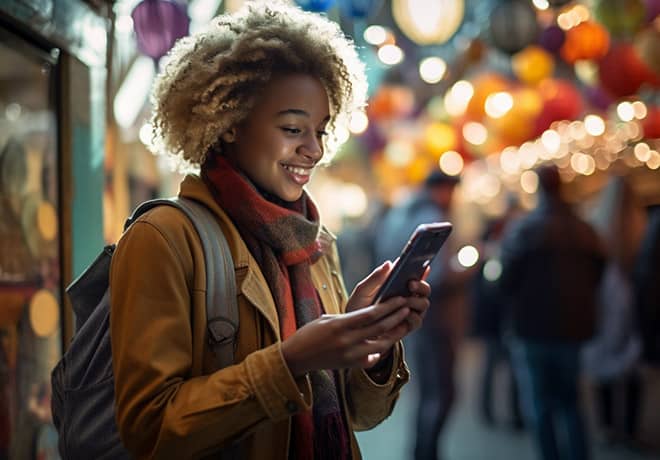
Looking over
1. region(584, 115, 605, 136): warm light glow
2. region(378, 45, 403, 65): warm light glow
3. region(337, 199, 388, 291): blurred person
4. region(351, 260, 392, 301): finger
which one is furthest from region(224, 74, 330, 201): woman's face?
region(337, 199, 388, 291): blurred person

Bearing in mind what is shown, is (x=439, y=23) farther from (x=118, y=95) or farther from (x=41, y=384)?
(x=41, y=384)

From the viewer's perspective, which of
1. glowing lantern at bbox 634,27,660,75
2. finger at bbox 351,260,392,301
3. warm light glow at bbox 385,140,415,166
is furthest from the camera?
warm light glow at bbox 385,140,415,166

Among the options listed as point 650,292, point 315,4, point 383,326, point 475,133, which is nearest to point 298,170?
point 383,326

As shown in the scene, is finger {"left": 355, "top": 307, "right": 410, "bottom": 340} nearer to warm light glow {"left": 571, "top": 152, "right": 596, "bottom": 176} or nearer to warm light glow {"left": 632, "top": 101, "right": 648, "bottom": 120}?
warm light glow {"left": 632, "top": 101, "right": 648, "bottom": 120}

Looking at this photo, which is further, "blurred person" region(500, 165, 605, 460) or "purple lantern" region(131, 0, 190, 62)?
"blurred person" region(500, 165, 605, 460)

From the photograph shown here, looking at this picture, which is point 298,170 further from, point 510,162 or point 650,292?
point 510,162

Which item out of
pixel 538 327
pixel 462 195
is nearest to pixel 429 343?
pixel 538 327

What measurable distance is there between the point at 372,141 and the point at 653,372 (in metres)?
4.14

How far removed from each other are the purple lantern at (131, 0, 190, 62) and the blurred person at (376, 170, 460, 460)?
2.44 metres

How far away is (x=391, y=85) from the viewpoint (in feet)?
27.1

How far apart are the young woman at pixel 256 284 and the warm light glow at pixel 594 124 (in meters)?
8.09

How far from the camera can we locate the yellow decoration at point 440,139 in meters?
7.89

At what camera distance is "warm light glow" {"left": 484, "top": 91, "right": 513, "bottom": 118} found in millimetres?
7129

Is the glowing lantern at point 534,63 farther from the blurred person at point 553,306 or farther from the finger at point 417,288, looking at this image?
the finger at point 417,288
